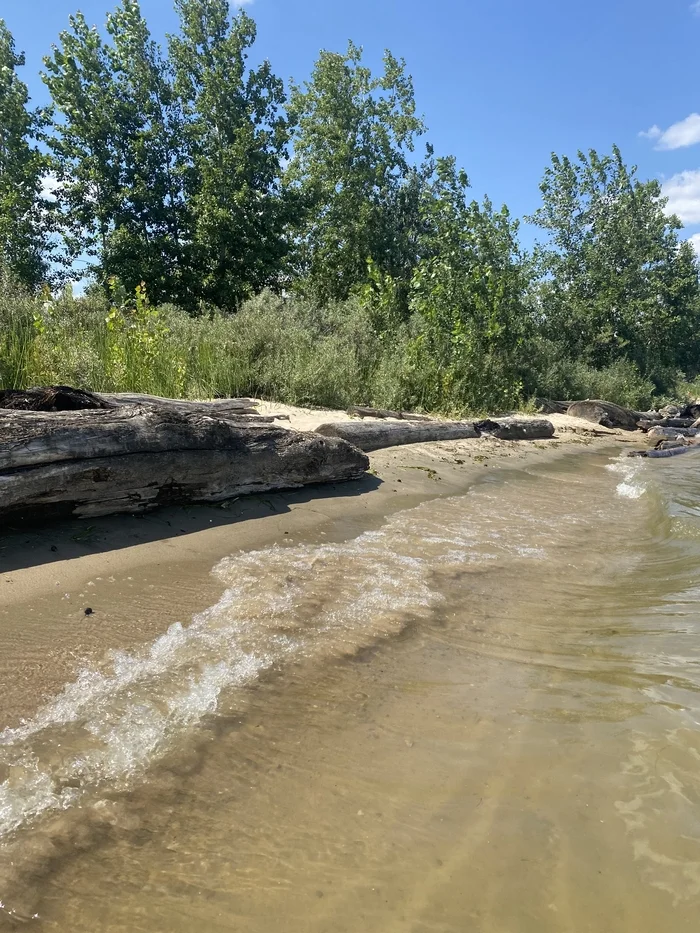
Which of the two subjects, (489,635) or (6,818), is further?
(489,635)

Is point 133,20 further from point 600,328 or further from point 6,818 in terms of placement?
point 6,818

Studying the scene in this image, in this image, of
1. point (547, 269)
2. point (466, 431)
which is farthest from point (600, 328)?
point (466, 431)

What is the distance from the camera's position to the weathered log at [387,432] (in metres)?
7.86

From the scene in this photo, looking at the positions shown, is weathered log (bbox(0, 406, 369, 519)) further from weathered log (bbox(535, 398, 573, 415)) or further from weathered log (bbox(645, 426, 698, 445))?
weathered log (bbox(535, 398, 573, 415))

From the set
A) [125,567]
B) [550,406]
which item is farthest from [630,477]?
[550,406]

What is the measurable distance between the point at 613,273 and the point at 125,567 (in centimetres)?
2704

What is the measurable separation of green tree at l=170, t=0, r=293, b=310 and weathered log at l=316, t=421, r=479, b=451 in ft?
36.4

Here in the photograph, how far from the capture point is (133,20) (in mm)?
19500

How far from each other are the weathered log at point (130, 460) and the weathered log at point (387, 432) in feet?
5.51

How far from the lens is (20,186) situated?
19.1m

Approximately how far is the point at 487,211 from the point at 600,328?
34.5 feet

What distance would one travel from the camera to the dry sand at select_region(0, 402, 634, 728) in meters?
2.76

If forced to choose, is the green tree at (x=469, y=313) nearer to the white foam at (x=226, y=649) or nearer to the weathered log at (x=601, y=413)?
the weathered log at (x=601, y=413)

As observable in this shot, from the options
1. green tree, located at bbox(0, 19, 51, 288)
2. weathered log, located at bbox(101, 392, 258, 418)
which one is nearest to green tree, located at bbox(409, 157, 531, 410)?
weathered log, located at bbox(101, 392, 258, 418)
